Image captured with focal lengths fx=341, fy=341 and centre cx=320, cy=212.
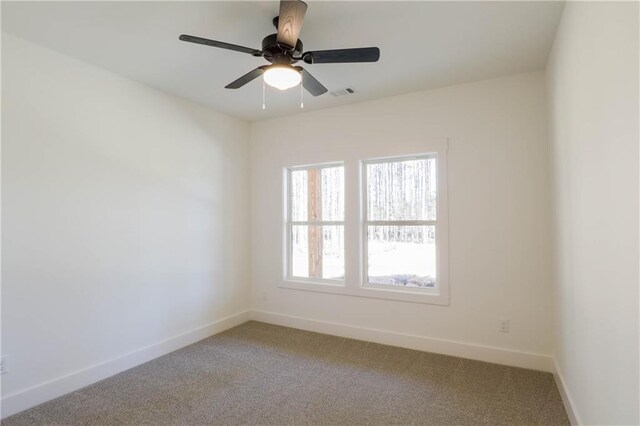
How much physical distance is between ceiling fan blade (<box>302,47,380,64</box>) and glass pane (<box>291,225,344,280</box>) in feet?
7.33

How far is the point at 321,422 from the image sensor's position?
230cm

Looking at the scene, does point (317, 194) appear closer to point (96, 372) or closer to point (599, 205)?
point (96, 372)

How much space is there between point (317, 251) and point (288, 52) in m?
2.62

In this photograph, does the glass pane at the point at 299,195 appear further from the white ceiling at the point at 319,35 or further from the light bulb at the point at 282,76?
the light bulb at the point at 282,76

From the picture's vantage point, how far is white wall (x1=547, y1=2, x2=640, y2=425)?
1.28 meters

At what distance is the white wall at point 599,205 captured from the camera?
128 cm

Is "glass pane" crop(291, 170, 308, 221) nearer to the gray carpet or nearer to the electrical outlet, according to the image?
the gray carpet

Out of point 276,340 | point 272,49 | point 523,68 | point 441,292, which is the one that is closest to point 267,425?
point 276,340

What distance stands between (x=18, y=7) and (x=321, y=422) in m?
3.32

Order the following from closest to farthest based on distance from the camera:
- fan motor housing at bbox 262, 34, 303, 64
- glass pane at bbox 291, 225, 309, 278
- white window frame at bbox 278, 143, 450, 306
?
fan motor housing at bbox 262, 34, 303, 64 < white window frame at bbox 278, 143, 450, 306 < glass pane at bbox 291, 225, 309, 278

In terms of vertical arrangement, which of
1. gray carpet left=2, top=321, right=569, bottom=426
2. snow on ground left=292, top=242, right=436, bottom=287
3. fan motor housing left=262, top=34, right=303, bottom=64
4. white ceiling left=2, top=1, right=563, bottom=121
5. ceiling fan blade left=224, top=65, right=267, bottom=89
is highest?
white ceiling left=2, top=1, right=563, bottom=121

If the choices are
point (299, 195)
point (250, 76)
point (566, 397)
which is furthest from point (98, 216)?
point (566, 397)

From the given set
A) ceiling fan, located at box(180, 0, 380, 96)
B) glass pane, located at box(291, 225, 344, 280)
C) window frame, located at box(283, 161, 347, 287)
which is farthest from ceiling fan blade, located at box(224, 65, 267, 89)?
glass pane, located at box(291, 225, 344, 280)

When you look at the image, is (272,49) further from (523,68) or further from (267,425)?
(267,425)
